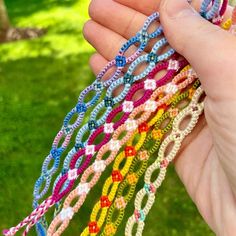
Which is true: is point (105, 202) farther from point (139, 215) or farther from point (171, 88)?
point (171, 88)

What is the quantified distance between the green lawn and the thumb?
3.95 ft

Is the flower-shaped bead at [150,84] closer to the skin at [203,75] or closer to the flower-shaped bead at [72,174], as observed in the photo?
the skin at [203,75]

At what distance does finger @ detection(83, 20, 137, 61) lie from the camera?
1.67 m

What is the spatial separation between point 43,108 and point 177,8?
1.83m

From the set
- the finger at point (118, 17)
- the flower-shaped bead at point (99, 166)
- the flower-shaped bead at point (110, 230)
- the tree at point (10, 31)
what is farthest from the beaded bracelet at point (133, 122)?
the tree at point (10, 31)

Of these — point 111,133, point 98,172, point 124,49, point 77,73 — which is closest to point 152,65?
point 124,49

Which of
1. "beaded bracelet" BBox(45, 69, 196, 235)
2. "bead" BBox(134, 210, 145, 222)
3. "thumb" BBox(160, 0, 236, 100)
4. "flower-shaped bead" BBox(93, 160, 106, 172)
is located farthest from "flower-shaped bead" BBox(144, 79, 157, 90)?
"bead" BBox(134, 210, 145, 222)

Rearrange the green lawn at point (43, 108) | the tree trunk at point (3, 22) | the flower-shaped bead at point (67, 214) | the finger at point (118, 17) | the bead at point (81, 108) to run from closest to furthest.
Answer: the flower-shaped bead at point (67, 214) → the bead at point (81, 108) → the finger at point (118, 17) → the green lawn at point (43, 108) → the tree trunk at point (3, 22)

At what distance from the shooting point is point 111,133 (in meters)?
1.44

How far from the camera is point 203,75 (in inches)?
49.7

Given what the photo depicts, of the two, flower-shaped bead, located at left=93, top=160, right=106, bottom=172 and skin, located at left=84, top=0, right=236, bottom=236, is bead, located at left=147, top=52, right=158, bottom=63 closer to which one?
skin, located at left=84, top=0, right=236, bottom=236

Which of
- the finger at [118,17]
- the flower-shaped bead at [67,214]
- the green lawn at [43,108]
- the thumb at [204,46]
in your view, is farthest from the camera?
the green lawn at [43,108]

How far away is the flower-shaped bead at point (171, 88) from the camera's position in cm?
142

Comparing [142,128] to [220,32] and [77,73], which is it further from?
[77,73]
